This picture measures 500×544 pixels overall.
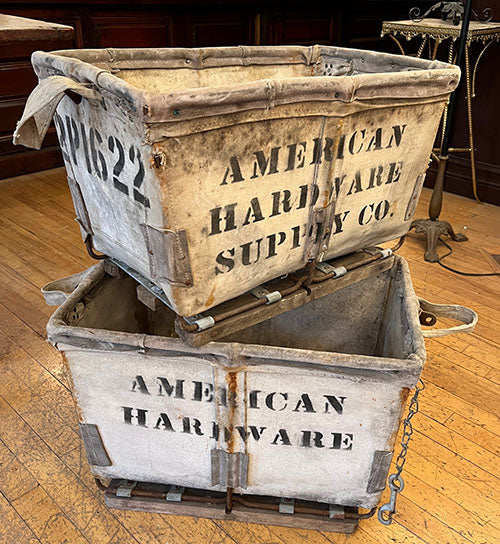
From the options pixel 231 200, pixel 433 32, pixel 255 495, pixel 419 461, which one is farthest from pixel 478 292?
pixel 231 200

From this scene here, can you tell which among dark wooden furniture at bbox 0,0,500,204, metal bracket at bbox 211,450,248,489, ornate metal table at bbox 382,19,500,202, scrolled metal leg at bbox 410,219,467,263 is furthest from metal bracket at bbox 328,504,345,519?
dark wooden furniture at bbox 0,0,500,204

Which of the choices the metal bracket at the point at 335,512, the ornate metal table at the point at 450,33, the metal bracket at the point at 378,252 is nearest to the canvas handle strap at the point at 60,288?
the metal bracket at the point at 378,252

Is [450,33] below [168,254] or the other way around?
the other way around

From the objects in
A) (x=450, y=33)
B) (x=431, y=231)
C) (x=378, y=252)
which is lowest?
(x=431, y=231)

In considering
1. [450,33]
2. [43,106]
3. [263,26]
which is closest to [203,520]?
[43,106]

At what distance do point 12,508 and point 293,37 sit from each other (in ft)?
12.3

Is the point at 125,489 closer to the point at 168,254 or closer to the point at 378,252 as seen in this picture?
the point at 168,254

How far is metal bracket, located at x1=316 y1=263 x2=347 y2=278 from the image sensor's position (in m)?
1.11

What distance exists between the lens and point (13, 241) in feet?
7.73

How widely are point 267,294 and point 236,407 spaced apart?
0.22 meters

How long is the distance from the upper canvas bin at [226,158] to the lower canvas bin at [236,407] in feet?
0.43

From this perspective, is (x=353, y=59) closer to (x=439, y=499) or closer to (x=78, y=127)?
(x=78, y=127)

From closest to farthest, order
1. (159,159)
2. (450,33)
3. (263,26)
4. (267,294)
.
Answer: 1. (159,159)
2. (267,294)
3. (450,33)
4. (263,26)

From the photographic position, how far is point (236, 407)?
3.28 feet
